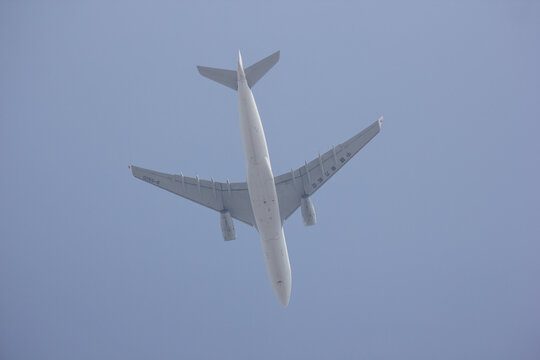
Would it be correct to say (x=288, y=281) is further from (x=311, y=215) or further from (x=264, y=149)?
(x=264, y=149)

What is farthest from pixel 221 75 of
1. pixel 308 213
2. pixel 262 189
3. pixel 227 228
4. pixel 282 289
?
pixel 282 289

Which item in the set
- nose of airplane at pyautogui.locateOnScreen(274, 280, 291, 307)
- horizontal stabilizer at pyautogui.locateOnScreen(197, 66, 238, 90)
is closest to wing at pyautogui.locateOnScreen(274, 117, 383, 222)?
nose of airplane at pyautogui.locateOnScreen(274, 280, 291, 307)

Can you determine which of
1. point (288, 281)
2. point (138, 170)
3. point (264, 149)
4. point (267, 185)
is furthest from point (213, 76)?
point (288, 281)

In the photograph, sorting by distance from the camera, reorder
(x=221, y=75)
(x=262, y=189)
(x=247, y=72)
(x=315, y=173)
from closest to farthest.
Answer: (x=262, y=189)
(x=247, y=72)
(x=221, y=75)
(x=315, y=173)

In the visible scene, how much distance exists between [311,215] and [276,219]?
13.0 ft

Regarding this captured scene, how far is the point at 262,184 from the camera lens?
29.6 metres

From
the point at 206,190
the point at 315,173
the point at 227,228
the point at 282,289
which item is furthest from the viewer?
the point at 206,190

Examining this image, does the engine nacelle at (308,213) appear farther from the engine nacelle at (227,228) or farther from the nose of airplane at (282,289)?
the engine nacelle at (227,228)

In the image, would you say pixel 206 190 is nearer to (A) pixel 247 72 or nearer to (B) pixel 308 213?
(B) pixel 308 213

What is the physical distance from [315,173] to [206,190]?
9.30 m

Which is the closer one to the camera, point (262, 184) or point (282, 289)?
point (262, 184)

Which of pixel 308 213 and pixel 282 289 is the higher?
pixel 308 213

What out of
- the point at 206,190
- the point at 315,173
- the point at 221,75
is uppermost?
the point at 221,75

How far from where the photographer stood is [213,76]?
101ft
